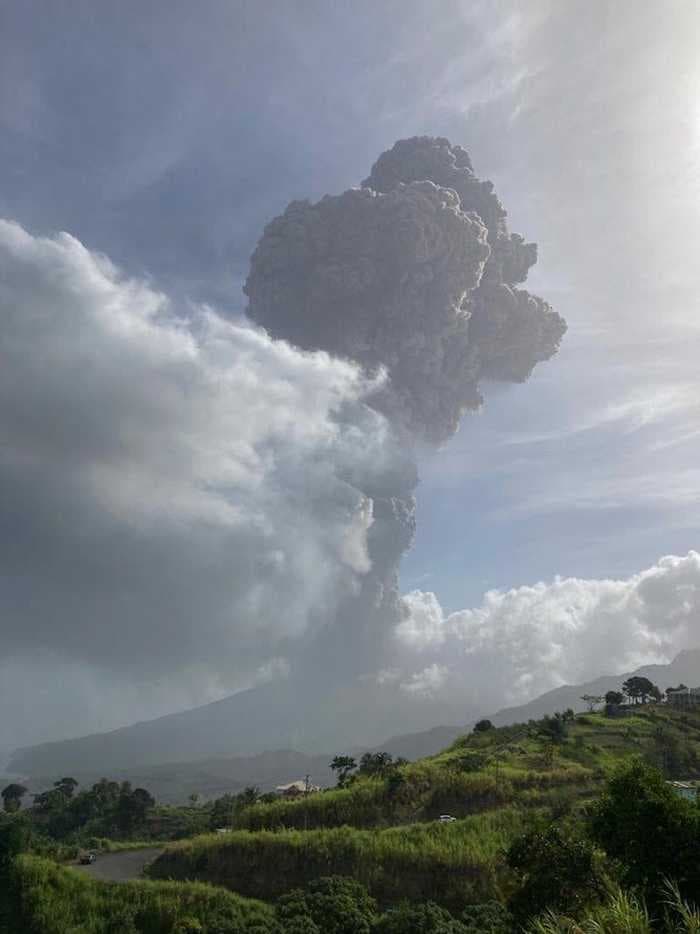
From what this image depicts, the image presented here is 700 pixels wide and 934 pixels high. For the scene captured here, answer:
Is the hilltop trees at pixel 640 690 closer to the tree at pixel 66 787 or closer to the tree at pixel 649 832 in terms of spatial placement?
the tree at pixel 66 787

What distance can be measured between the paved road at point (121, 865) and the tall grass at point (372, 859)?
2124 millimetres

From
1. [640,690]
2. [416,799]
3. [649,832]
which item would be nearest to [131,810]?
[416,799]

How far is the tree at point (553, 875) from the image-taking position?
23.1 metres

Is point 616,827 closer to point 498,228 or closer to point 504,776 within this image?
point 504,776

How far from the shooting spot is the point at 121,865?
4722 cm

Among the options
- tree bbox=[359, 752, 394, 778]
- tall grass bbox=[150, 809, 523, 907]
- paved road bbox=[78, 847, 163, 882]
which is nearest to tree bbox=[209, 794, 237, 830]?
paved road bbox=[78, 847, 163, 882]

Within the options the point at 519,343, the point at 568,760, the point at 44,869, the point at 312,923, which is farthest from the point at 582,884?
the point at 519,343

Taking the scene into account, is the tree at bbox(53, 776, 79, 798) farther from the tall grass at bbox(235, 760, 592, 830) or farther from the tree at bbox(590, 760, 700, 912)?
the tree at bbox(590, 760, 700, 912)

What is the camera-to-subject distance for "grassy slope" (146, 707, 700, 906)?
36.3 meters

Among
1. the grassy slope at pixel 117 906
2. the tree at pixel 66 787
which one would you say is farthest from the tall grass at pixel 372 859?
the tree at pixel 66 787

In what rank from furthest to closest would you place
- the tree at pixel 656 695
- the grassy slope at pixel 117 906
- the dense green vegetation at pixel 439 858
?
the tree at pixel 656 695, the grassy slope at pixel 117 906, the dense green vegetation at pixel 439 858

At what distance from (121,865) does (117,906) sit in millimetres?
14613

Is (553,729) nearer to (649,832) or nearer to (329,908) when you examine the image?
(329,908)

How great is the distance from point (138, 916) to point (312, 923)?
1065 cm
